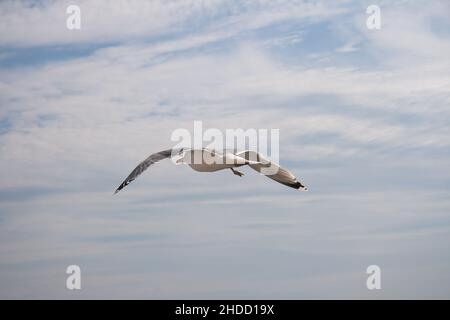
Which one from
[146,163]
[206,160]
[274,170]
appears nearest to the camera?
[146,163]

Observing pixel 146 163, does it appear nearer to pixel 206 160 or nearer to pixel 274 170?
pixel 206 160

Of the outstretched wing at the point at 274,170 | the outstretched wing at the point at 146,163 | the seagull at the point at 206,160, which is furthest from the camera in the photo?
the outstretched wing at the point at 274,170

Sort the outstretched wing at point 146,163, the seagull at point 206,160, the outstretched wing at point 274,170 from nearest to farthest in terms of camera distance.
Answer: the outstretched wing at point 146,163
the seagull at point 206,160
the outstretched wing at point 274,170

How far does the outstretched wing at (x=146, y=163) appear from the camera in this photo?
93.1 ft

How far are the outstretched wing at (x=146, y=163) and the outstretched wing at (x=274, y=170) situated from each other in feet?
9.59

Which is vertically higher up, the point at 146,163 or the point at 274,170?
the point at 274,170

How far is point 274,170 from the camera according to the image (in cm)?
3178

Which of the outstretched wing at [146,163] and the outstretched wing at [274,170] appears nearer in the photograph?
the outstretched wing at [146,163]

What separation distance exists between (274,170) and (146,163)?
6.04 metres

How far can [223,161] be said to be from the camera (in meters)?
29.1

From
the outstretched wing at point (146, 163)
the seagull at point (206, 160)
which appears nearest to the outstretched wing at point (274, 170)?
the seagull at point (206, 160)

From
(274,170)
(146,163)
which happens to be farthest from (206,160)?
(274,170)

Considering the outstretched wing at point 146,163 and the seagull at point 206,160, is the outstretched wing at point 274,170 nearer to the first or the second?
the seagull at point 206,160
